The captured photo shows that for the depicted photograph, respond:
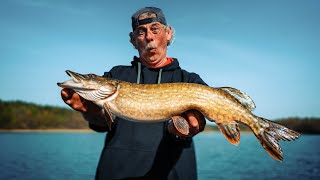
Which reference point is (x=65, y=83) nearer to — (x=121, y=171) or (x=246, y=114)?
(x=121, y=171)

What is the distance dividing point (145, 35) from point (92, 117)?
1.39 meters

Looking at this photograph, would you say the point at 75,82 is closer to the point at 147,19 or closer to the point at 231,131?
the point at 147,19

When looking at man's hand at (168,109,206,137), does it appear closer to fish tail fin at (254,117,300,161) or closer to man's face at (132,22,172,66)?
fish tail fin at (254,117,300,161)

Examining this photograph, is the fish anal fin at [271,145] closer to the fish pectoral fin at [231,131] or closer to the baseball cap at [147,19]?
the fish pectoral fin at [231,131]

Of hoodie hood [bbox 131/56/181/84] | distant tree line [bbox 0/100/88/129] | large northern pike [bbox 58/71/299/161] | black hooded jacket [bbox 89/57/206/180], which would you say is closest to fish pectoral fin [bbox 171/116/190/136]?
large northern pike [bbox 58/71/299/161]

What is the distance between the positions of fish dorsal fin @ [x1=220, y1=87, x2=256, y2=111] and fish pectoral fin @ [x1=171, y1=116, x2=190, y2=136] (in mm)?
650

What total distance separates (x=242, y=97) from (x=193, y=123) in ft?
2.31

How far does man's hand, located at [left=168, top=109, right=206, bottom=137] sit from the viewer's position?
3605mm

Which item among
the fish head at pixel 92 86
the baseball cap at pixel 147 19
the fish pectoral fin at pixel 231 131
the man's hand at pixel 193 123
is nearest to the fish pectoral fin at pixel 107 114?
the fish head at pixel 92 86

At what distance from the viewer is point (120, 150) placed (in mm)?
3936

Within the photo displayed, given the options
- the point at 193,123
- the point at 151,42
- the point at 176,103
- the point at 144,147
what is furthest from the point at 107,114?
the point at 151,42

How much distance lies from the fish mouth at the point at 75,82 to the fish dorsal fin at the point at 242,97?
1728 millimetres

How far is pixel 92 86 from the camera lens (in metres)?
3.79

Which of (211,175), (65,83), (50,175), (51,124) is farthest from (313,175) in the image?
(51,124)
